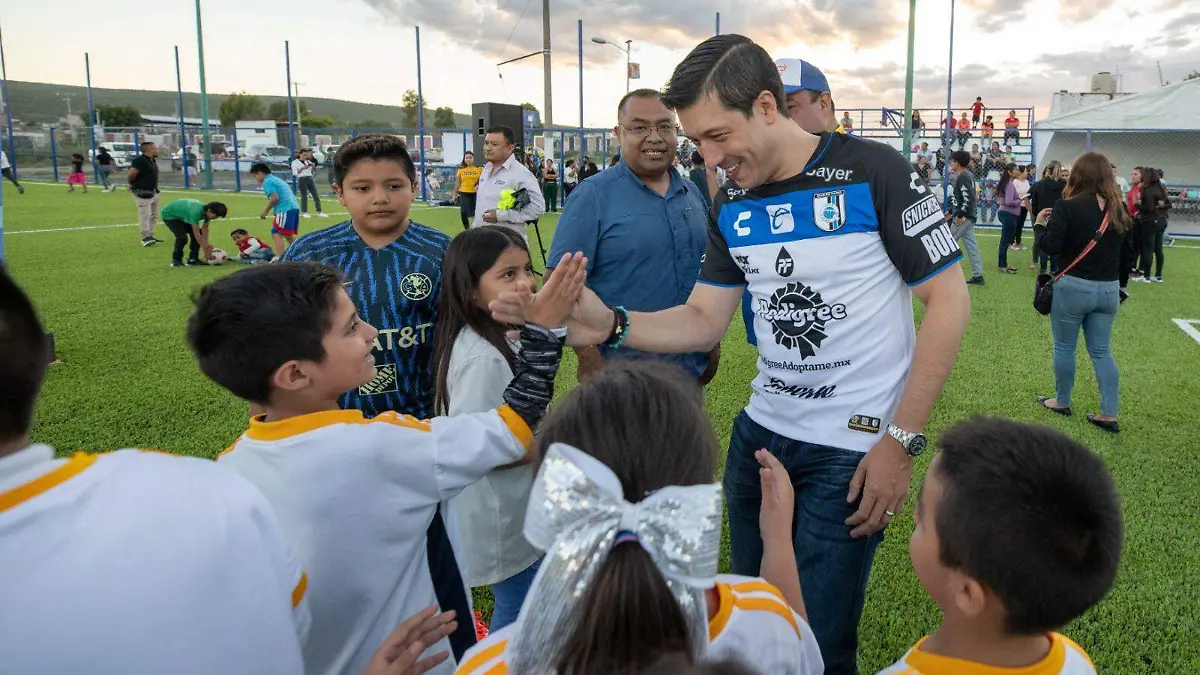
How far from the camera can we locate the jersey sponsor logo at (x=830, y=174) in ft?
6.43

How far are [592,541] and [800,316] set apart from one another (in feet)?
4.12

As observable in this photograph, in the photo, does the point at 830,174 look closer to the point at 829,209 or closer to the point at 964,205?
the point at 829,209

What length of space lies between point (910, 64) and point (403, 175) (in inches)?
740

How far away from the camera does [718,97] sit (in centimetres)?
194

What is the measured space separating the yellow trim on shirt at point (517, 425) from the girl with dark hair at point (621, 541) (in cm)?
44

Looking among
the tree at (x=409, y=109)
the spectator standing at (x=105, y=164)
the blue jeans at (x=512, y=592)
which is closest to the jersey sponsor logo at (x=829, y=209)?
the blue jeans at (x=512, y=592)

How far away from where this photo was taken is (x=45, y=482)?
0.86 meters

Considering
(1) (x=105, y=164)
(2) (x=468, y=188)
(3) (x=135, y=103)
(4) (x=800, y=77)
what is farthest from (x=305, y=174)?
(3) (x=135, y=103)

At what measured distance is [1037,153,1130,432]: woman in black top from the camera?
5285 millimetres

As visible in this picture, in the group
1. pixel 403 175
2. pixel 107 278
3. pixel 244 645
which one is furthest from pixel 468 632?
pixel 107 278

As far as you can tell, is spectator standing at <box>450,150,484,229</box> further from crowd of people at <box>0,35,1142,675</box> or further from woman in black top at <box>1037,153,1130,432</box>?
crowd of people at <box>0,35,1142,675</box>

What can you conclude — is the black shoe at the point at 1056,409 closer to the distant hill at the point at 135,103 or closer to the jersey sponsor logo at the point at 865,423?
the jersey sponsor logo at the point at 865,423

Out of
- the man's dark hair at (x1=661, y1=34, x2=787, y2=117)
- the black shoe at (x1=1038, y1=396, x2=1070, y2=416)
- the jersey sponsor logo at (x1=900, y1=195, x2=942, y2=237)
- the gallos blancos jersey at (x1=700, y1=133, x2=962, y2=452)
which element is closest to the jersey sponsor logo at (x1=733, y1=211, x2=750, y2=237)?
the gallos blancos jersey at (x1=700, y1=133, x2=962, y2=452)

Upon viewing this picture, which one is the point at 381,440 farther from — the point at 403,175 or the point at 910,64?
the point at 910,64
